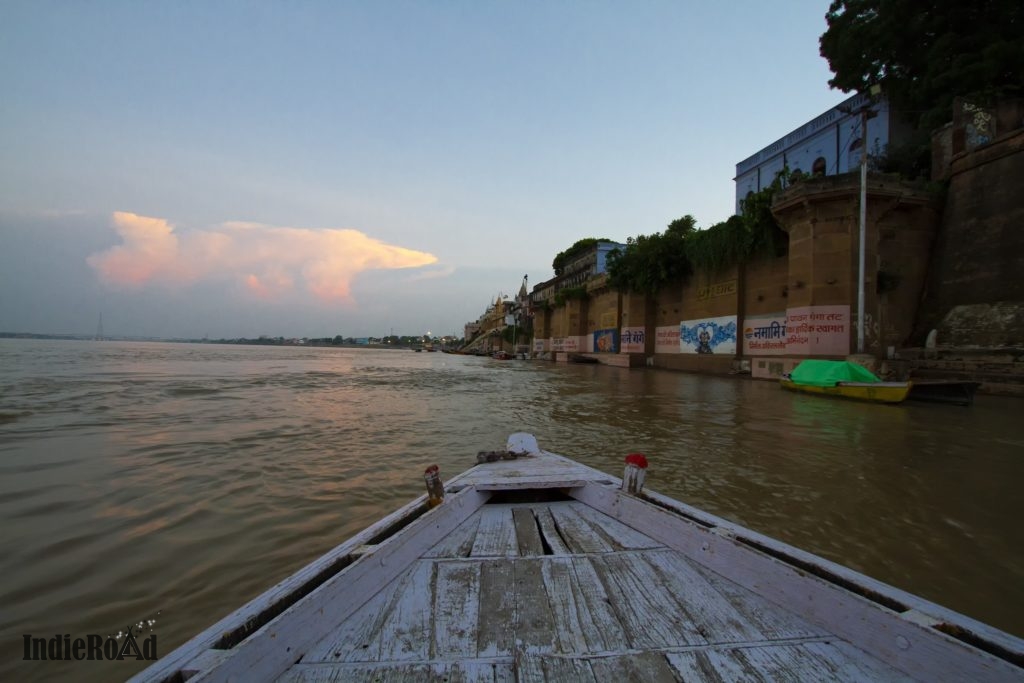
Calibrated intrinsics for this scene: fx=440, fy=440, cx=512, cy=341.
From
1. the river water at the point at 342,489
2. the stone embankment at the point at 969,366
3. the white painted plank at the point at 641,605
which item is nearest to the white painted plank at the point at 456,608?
the white painted plank at the point at 641,605

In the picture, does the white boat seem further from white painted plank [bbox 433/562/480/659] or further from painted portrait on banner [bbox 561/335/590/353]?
painted portrait on banner [bbox 561/335/590/353]

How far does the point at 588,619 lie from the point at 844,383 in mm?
15903

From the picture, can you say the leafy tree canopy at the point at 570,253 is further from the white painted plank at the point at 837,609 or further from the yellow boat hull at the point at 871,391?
the white painted plank at the point at 837,609

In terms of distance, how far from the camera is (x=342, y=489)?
5.25 m

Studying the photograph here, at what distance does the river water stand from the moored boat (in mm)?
1295

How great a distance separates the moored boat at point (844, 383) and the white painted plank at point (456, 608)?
15.4m

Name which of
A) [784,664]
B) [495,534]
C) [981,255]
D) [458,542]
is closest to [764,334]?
[981,255]

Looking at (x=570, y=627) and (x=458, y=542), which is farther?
(x=458, y=542)

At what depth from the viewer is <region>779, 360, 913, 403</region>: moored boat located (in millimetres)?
13055

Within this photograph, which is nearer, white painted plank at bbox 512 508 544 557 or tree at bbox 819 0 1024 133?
white painted plank at bbox 512 508 544 557

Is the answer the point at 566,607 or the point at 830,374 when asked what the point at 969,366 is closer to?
the point at 830,374

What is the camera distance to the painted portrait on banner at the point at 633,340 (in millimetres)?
35438

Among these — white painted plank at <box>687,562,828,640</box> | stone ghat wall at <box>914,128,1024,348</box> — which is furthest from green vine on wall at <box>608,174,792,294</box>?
white painted plank at <box>687,562,828,640</box>

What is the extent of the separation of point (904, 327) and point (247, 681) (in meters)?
26.5
